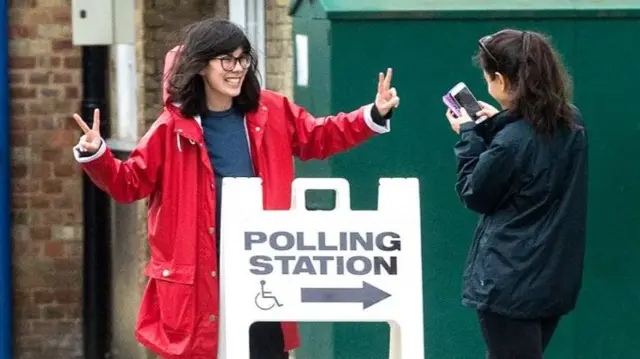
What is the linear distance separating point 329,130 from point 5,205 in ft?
10.5

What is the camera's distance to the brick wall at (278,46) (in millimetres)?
7787

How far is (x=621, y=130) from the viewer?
5.90 metres

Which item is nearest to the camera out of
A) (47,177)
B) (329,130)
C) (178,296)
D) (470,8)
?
(178,296)

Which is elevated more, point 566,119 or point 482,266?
point 566,119

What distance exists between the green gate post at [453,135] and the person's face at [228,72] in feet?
2.86

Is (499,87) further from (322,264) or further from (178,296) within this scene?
(178,296)

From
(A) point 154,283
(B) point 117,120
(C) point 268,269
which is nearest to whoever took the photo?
(C) point 268,269

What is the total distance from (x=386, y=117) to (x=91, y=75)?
8.08ft

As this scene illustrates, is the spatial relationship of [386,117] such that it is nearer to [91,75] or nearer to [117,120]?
[91,75]

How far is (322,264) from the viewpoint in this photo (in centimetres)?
471

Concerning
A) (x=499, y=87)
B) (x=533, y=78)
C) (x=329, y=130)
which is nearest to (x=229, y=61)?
(x=329, y=130)

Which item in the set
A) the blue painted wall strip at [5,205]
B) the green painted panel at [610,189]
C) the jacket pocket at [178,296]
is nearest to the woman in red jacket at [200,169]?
the jacket pocket at [178,296]

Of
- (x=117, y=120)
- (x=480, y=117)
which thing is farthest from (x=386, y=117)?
(x=117, y=120)

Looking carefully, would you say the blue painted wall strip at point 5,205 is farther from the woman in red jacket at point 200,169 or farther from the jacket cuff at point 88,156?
the jacket cuff at point 88,156
